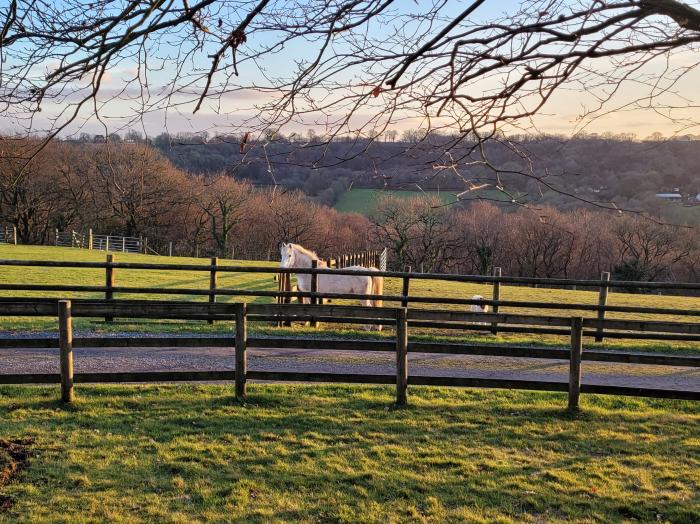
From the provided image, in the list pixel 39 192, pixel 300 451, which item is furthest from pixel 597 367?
pixel 39 192

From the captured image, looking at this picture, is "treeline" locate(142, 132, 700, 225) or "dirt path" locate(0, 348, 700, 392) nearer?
"treeline" locate(142, 132, 700, 225)

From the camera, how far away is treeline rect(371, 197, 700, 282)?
1919 inches

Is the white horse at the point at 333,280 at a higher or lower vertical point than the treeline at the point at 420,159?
lower

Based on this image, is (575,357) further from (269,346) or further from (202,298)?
(202,298)

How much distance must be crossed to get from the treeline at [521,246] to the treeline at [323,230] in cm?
10

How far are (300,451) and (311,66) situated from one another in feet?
11.5

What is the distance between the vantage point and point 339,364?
30.7 ft

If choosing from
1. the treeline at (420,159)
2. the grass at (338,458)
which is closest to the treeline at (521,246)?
the grass at (338,458)

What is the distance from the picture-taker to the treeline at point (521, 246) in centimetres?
4875

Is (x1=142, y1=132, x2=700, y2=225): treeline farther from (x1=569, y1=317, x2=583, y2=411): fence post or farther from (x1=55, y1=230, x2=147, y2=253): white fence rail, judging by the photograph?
(x1=55, y1=230, x2=147, y2=253): white fence rail

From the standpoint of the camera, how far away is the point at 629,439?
19.9 feet

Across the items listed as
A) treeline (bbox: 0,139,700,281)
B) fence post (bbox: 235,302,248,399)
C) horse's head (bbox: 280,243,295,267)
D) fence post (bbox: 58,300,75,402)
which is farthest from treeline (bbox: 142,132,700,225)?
treeline (bbox: 0,139,700,281)

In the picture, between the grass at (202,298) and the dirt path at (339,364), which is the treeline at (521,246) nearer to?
the grass at (202,298)

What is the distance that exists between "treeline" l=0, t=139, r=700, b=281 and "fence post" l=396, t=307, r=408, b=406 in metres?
37.2
